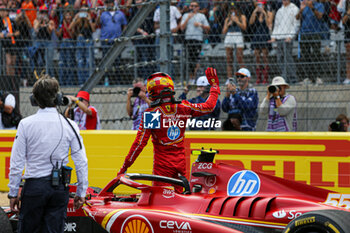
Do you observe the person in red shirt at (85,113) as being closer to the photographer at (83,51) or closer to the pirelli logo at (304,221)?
the photographer at (83,51)

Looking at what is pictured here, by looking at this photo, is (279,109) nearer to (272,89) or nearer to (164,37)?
(272,89)

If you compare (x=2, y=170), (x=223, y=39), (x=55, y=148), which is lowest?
(x=2, y=170)

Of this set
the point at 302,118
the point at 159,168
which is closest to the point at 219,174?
the point at 159,168

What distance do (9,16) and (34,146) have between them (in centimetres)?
695

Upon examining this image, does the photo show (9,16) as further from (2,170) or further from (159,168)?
(159,168)

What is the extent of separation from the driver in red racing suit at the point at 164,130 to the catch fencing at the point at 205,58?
2.02 metres

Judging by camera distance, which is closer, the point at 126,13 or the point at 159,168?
the point at 159,168

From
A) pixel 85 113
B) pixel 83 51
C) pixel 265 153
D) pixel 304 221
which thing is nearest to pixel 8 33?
pixel 83 51

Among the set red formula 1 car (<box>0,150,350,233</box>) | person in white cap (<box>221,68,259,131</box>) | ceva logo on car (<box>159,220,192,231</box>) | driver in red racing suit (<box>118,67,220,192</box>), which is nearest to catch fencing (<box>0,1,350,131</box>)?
person in white cap (<box>221,68,259,131</box>)

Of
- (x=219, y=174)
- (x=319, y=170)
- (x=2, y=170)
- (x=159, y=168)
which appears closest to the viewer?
(x=219, y=174)

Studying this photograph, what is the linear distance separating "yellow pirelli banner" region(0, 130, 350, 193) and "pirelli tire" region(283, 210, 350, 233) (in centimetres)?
317

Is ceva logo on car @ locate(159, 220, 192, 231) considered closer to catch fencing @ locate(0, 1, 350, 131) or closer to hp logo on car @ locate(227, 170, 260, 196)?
hp logo on car @ locate(227, 170, 260, 196)

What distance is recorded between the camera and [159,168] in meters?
6.04

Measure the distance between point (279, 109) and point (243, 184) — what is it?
9.80ft
